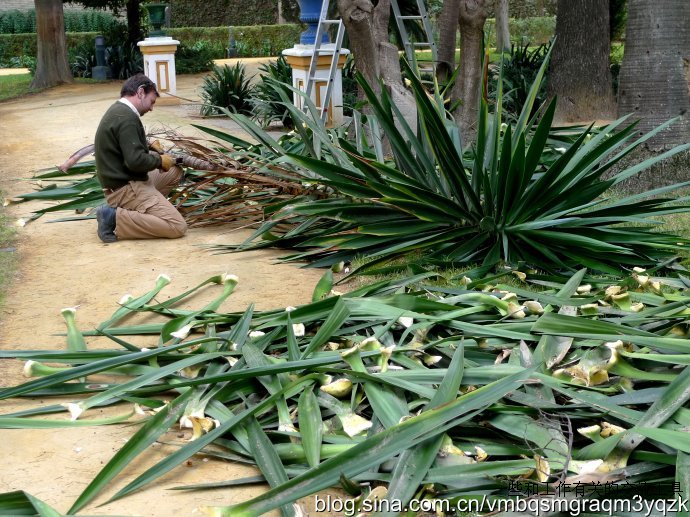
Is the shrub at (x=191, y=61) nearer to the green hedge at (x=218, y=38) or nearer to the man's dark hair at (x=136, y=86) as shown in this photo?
the green hedge at (x=218, y=38)

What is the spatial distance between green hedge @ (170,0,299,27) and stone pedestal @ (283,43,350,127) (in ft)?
88.6

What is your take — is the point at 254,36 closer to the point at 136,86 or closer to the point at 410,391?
the point at 136,86

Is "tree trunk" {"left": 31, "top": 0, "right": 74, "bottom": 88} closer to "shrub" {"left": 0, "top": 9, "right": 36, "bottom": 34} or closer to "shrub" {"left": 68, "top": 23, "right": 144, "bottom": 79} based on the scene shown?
"shrub" {"left": 68, "top": 23, "right": 144, "bottom": 79}

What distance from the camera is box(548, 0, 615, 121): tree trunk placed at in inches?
488

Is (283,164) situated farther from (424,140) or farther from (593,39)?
(593,39)

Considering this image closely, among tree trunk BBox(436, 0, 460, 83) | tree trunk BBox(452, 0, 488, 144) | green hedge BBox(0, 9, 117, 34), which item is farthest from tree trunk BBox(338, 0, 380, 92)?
green hedge BBox(0, 9, 117, 34)

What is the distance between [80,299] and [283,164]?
86.1 inches

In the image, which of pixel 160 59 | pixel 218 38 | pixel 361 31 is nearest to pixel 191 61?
pixel 160 59

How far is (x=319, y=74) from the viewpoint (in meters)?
13.0

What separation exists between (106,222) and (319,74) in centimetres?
640

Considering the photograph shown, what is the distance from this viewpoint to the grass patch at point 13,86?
1924 cm

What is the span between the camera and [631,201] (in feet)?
19.1

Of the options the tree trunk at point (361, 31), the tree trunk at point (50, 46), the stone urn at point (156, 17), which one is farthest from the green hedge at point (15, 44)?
the tree trunk at point (361, 31)

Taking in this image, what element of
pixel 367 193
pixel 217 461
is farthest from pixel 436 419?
pixel 367 193
